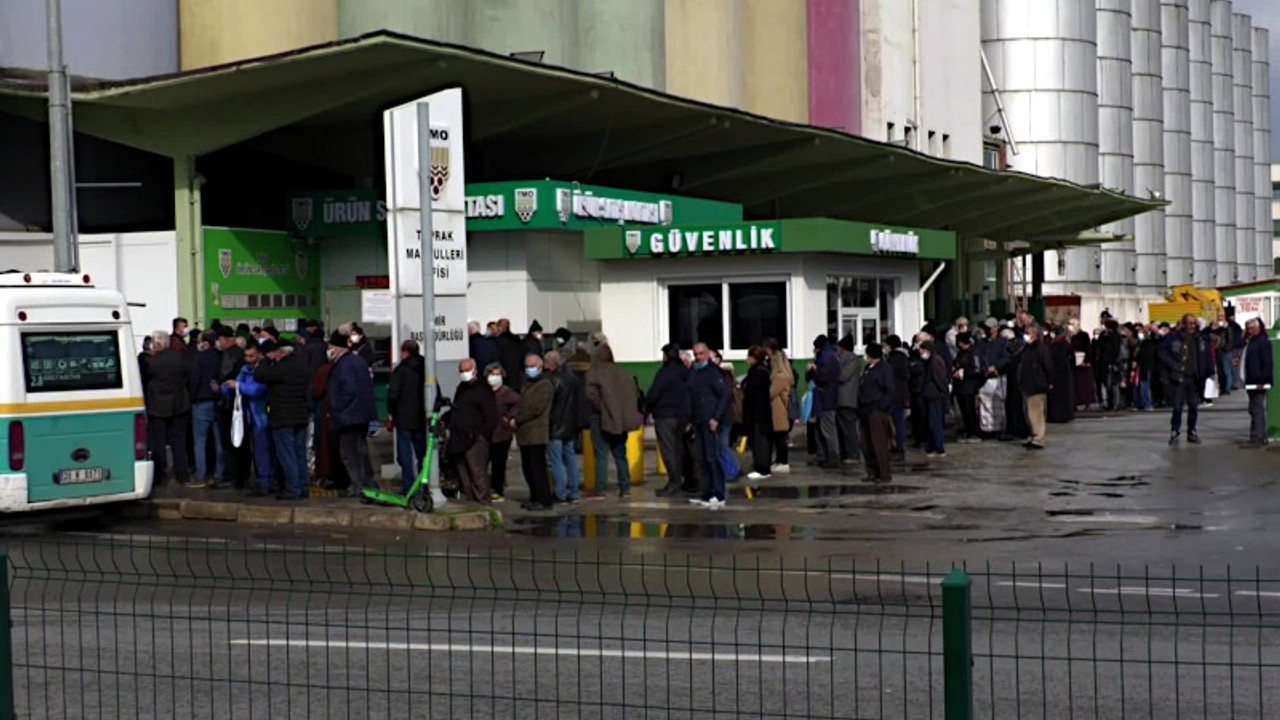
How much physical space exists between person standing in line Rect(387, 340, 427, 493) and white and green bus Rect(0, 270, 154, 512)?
8.72ft

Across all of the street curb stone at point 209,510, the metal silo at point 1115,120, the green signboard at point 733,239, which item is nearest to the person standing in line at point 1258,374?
the green signboard at point 733,239

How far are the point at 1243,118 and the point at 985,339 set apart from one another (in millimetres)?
92672

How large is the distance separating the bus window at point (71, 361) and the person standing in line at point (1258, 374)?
1449 centimetres

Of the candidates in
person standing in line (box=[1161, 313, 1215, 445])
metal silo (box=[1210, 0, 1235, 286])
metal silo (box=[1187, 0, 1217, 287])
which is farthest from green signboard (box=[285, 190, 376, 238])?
metal silo (box=[1210, 0, 1235, 286])

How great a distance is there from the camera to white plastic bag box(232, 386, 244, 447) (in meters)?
21.5

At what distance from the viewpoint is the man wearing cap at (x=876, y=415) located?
22750 mm

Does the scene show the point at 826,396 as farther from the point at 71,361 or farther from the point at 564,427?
the point at 71,361

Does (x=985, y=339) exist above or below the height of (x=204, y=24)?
below

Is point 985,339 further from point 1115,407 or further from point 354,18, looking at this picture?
point 354,18

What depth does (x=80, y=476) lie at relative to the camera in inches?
719

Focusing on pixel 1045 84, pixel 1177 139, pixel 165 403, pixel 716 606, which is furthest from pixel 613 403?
pixel 1177 139

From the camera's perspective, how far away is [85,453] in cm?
1830

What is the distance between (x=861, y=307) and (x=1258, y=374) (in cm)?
1051

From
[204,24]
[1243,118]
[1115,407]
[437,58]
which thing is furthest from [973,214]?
[1243,118]
